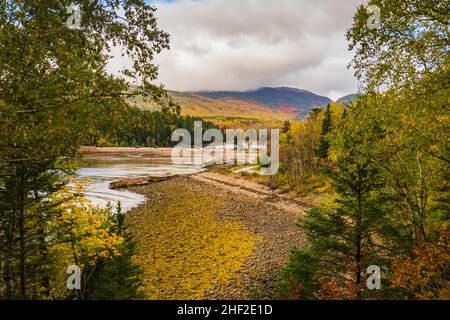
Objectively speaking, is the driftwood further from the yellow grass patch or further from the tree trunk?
the tree trunk

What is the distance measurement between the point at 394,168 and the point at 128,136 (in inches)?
522

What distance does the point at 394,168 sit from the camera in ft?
46.6

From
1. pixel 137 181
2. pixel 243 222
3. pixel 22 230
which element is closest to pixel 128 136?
pixel 22 230

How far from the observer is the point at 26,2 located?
551cm

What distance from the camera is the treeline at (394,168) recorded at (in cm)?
891

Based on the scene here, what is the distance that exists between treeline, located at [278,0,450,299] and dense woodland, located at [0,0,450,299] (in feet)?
0.17

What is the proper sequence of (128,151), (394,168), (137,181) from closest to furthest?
(394,168) → (137,181) → (128,151)

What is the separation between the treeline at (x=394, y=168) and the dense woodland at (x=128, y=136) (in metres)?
0.05

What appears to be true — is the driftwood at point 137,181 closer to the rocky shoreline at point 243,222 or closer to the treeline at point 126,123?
the rocky shoreline at point 243,222

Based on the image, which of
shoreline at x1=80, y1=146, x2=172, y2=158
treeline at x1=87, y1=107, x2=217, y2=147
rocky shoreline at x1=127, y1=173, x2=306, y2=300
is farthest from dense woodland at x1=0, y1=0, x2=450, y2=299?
shoreline at x1=80, y1=146, x2=172, y2=158

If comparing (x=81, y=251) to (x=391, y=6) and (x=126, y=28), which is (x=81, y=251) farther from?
(x=391, y=6)

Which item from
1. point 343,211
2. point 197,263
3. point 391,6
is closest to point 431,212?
point 343,211

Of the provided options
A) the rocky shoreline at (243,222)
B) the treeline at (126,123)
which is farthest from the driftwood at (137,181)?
the treeline at (126,123)

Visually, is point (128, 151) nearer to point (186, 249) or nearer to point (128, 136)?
point (186, 249)
